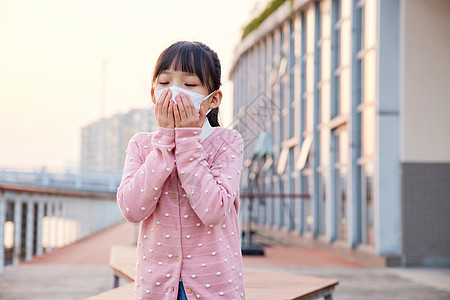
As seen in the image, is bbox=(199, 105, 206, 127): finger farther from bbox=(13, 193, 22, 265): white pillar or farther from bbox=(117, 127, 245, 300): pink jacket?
bbox=(13, 193, 22, 265): white pillar

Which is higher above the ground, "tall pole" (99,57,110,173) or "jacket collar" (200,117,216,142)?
"tall pole" (99,57,110,173)

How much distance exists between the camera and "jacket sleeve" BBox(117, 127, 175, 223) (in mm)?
1589

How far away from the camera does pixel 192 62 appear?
1.68 metres

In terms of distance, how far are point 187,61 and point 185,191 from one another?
1.10 feet

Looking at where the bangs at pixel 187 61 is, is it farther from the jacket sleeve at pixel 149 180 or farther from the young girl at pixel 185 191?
the jacket sleeve at pixel 149 180

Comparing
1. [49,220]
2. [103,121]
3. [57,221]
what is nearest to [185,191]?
[49,220]

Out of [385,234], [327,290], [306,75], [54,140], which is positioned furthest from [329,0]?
[54,140]

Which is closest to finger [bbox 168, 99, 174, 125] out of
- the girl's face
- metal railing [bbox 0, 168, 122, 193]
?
the girl's face

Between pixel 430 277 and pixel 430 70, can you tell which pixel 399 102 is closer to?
pixel 430 70

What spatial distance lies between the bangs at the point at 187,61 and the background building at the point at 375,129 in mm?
4430

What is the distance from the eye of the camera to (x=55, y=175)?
1072 inches

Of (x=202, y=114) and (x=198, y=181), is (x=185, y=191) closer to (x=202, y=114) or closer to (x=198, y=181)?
(x=198, y=181)

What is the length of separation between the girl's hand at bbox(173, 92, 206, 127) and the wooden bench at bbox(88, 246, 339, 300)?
146cm

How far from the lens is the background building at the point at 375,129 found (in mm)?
8172
